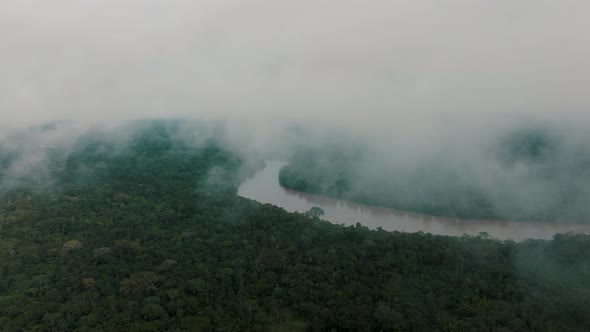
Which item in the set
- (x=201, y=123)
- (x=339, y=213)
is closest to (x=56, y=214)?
(x=339, y=213)

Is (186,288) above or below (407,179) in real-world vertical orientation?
below

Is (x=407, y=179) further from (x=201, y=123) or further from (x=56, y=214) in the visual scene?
(x=201, y=123)

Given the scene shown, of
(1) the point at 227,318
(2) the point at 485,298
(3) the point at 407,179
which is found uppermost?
(3) the point at 407,179

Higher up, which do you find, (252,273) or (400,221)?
(400,221)

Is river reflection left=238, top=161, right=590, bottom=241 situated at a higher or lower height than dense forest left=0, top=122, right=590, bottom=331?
higher

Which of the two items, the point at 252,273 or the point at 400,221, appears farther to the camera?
the point at 400,221

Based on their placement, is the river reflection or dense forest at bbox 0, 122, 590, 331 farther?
the river reflection
